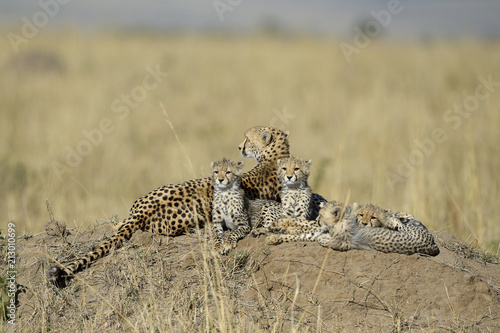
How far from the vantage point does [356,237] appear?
4777 millimetres

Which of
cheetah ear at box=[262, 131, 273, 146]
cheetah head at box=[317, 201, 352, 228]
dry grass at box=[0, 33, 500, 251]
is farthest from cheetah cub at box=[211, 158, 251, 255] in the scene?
cheetah ear at box=[262, 131, 273, 146]

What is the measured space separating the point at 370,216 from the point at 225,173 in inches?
46.8

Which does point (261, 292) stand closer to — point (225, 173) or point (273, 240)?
point (273, 240)

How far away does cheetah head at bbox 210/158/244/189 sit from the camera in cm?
512

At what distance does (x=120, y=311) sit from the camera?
4.45 metres

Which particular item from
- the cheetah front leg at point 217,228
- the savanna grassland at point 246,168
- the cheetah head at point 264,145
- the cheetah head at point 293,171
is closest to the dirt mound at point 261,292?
the savanna grassland at point 246,168

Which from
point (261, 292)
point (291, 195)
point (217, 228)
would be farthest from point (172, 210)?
point (261, 292)

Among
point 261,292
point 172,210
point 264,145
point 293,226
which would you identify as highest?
point 264,145

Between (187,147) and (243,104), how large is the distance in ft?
11.7

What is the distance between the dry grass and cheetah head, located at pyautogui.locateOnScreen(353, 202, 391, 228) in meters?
1.65

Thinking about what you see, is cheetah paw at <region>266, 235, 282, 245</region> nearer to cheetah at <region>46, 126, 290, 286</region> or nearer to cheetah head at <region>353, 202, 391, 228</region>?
cheetah at <region>46, 126, 290, 286</region>

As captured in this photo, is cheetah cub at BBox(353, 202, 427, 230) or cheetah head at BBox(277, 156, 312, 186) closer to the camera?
cheetah cub at BBox(353, 202, 427, 230)

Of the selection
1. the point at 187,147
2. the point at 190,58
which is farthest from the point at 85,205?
the point at 190,58

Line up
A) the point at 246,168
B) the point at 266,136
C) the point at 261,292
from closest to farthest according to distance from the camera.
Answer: the point at 261,292
the point at 266,136
the point at 246,168
